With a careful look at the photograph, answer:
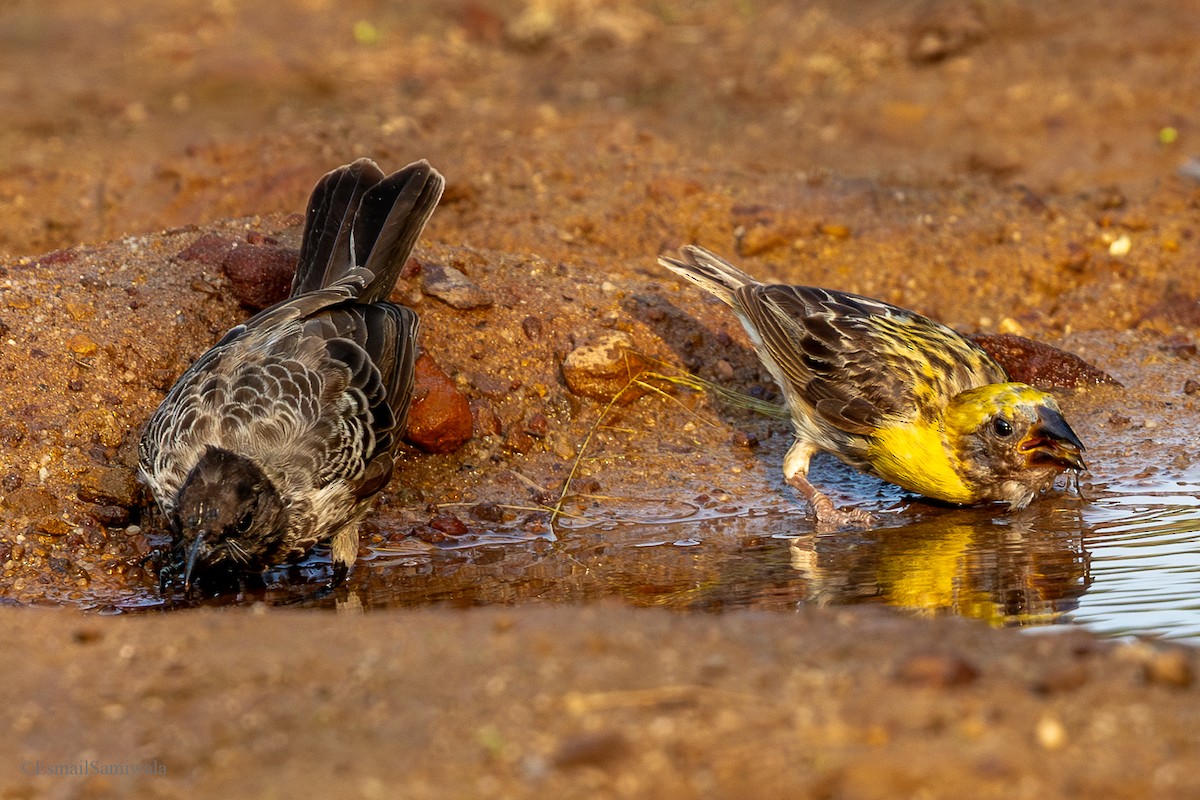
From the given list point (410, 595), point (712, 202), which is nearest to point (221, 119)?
point (712, 202)

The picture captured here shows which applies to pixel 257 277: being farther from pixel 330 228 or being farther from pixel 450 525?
pixel 450 525

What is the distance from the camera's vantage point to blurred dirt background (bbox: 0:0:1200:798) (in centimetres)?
373

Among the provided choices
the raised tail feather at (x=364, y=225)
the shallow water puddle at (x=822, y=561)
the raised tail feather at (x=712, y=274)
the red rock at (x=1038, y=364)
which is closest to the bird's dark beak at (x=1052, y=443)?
the shallow water puddle at (x=822, y=561)

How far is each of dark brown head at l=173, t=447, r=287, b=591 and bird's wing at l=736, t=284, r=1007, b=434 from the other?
282 cm

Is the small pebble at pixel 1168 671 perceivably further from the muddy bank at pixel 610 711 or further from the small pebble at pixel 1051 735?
the small pebble at pixel 1051 735

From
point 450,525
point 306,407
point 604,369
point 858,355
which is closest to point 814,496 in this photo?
point 858,355

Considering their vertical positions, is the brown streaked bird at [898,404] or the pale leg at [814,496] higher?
the brown streaked bird at [898,404]

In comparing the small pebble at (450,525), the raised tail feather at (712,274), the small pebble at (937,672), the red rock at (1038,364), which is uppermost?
the raised tail feather at (712,274)

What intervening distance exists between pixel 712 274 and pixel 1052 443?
7.19 feet

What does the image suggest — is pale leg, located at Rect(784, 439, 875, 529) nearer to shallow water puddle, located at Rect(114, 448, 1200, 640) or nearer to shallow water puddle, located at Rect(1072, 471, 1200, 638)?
shallow water puddle, located at Rect(114, 448, 1200, 640)

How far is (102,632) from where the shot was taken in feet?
15.5

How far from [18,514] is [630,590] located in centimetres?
295

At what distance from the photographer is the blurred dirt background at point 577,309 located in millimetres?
3732

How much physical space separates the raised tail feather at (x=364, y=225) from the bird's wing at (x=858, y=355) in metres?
1.88
